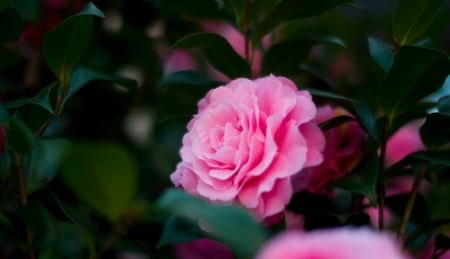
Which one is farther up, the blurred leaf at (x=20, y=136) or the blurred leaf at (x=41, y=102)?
the blurred leaf at (x=20, y=136)

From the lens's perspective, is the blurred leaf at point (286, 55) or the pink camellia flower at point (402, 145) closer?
the blurred leaf at point (286, 55)

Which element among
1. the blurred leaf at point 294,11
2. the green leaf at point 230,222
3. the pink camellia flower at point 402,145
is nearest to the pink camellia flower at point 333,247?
the green leaf at point 230,222

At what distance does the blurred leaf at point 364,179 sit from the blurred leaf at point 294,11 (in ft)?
0.54

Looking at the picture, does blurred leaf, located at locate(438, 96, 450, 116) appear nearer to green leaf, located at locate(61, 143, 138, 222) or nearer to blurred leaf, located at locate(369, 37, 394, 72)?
blurred leaf, located at locate(369, 37, 394, 72)

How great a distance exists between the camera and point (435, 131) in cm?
76

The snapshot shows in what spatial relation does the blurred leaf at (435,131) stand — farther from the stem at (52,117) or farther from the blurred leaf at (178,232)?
the stem at (52,117)

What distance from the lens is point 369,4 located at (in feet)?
8.22

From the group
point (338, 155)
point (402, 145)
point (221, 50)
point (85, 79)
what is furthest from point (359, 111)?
point (402, 145)

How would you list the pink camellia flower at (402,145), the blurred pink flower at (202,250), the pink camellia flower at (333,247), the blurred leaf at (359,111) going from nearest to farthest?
the pink camellia flower at (333,247), the blurred leaf at (359,111), the blurred pink flower at (202,250), the pink camellia flower at (402,145)

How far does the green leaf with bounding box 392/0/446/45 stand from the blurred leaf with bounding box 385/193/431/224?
0.57ft

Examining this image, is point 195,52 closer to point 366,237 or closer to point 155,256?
point 155,256

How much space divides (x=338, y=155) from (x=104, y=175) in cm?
32

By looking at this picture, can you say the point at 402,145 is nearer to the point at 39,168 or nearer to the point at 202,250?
the point at 202,250

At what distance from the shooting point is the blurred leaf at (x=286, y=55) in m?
0.82
